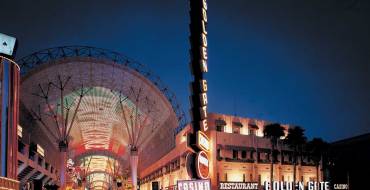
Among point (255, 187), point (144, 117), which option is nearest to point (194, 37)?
point (255, 187)

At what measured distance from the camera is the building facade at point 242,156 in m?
71.9

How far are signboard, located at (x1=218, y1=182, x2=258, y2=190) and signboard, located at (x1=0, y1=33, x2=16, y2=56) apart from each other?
4971cm

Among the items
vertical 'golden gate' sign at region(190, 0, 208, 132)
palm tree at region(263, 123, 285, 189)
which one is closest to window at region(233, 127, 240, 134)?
palm tree at region(263, 123, 285, 189)

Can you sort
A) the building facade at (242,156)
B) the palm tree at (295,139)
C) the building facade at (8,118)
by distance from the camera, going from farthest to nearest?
1. the palm tree at (295,139)
2. the building facade at (242,156)
3. the building facade at (8,118)

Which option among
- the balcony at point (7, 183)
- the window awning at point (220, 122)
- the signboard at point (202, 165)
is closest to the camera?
the balcony at point (7, 183)

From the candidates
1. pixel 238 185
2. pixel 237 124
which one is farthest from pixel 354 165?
pixel 238 185

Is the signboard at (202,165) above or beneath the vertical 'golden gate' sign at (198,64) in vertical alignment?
beneath

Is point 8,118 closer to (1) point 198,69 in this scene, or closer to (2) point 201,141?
(2) point 201,141

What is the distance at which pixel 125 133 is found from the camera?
467 ft

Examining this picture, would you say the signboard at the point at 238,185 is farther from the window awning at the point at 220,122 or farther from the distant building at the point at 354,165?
the distant building at the point at 354,165

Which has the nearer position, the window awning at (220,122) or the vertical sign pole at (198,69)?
the vertical sign pole at (198,69)

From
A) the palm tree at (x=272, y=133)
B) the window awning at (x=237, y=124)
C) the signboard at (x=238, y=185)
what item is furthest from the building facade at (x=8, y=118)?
the palm tree at (x=272, y=133)

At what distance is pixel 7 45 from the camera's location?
2609cm

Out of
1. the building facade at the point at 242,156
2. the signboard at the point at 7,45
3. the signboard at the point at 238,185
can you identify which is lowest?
the signboard at the point at 238,185
